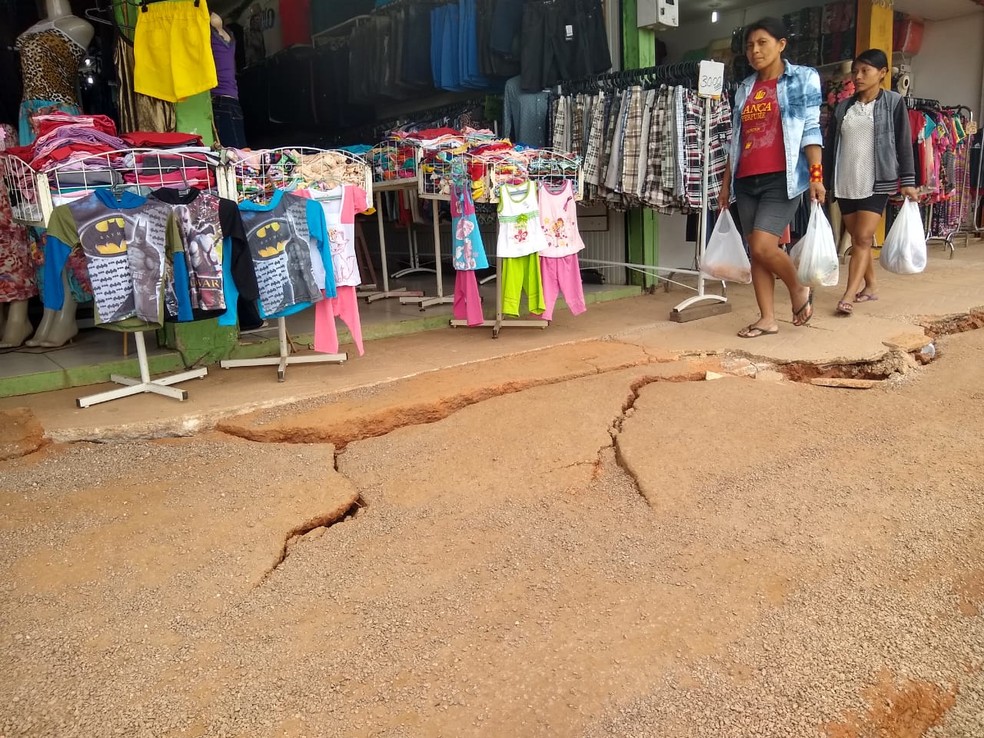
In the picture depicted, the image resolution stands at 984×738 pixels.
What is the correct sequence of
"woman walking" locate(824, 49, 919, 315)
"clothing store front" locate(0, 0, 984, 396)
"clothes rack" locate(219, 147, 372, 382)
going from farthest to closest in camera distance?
"woman walking" locate(824, 49, 919, 315) < "clothes rack" locate(219, 147, 372, 382) < "clothing store front" locate(0, 0, 984, 396)

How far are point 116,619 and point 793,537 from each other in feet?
5.83

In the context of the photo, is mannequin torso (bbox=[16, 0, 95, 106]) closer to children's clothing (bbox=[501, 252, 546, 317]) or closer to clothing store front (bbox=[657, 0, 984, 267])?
children's clothing (bbox=[501, 252, 546, 317])

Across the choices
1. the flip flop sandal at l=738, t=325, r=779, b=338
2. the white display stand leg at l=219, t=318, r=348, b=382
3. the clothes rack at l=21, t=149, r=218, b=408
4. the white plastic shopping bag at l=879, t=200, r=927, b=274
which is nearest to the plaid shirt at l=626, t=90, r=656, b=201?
the flip flop sandal at l=738, t=325, r=779, b=338

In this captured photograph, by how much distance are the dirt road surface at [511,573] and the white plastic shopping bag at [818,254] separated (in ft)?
4.22

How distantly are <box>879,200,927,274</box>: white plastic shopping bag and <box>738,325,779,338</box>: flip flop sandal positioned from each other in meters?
1.13

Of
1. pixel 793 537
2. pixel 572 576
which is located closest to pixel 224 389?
pixel 572 576

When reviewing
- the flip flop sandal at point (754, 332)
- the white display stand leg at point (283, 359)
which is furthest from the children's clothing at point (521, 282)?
the flip flop sandal at point (754, 332)

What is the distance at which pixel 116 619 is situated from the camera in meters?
1.78

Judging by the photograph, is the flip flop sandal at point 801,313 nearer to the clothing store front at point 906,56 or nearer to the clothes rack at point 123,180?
the clothing store front at point 906,56

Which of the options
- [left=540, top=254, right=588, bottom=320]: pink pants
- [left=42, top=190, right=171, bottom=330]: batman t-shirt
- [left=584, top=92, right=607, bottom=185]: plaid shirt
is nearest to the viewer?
[left=42, top=190, right=171, bottom=330]: batman t-shirt

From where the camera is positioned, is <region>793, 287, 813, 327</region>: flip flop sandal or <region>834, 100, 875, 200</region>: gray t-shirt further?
<region>834, 100, 875, 200</region>: gray t-shirt

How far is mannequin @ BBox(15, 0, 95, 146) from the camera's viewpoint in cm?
445

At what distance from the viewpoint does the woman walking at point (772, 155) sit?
13.6ft

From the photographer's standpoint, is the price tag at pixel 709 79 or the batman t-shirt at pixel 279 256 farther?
the price tag at pixel 709 79
